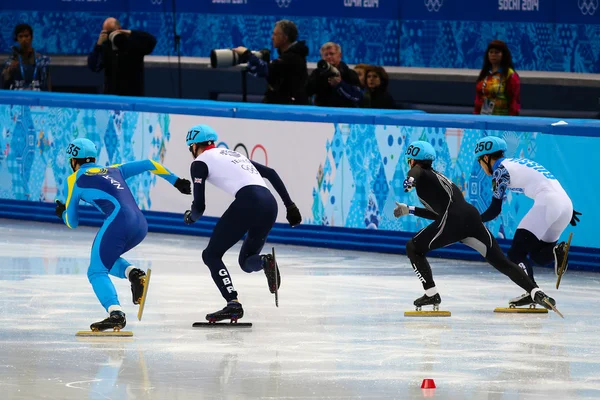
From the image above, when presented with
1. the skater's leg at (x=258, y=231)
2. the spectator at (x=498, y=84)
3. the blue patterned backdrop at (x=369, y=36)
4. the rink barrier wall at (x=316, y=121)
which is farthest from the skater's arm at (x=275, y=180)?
the blue patterned backdrop at (x=369, y=36)

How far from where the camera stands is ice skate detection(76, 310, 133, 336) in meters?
9.98

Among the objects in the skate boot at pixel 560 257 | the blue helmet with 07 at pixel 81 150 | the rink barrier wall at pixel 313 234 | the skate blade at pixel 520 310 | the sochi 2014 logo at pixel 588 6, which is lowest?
the rink barrier wall at pixel 313 234

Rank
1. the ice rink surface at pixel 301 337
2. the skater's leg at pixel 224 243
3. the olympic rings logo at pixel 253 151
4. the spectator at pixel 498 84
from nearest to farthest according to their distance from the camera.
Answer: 1. the ice rink surface at pixel 301 337
2. the skater's leg at pixel 224 243
3. the spectator at pixel 498 84
4. the olympic rings logo at pixel 253 151

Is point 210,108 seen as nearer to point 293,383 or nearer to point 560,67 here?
point 560,67

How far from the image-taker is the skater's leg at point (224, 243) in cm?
1036

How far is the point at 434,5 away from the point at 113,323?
9954 mm

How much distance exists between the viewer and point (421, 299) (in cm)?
1097

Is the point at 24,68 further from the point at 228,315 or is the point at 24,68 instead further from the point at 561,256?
the point at 561,256

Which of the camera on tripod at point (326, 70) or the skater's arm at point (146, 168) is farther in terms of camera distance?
the camera on tripod at point (326, 70)

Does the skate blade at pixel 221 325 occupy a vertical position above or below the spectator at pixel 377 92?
below

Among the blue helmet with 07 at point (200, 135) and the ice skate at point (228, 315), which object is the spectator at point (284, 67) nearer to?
the blue helmet with 07 at point (200, 135)

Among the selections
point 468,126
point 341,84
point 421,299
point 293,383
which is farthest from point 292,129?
point 293,383

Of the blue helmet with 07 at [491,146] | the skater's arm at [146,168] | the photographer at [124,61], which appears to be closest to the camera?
the skater's arm at [146,168]

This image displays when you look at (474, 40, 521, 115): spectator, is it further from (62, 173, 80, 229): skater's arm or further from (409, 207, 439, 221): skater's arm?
(62, 173, 80, 229): skater's arm
